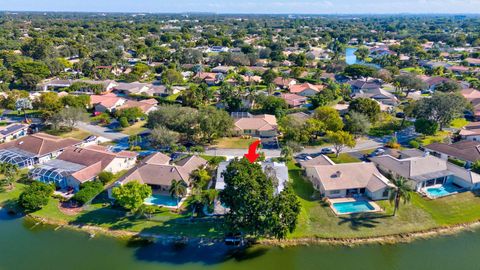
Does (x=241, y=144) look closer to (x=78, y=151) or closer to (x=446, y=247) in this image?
(x=78, y=151)

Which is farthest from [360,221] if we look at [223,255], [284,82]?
[284,82]

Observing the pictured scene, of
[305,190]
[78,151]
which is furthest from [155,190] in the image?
[305,190]

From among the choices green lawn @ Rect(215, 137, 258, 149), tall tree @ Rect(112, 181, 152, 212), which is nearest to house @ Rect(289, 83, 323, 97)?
green lawn @ Rect(215, 137, 258, 149)

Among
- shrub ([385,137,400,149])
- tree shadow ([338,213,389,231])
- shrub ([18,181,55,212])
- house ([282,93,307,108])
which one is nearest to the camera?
tree shadow ([338,213,389,231])

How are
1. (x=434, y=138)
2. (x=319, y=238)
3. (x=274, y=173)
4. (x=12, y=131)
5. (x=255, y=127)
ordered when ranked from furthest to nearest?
(x=255, y=127) → (x=12, y=131) → (x=434, y=138) → (x=274, y=173) → (x=319, y=238)

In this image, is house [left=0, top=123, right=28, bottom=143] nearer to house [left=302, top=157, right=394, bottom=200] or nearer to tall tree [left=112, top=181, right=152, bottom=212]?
tall tree [left=112, top=181, right=152, bottom=212]

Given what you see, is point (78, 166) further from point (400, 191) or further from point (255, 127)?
point (400, 191)

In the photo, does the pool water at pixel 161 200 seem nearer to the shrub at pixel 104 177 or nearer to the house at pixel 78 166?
the shrub at pixel 104 177
